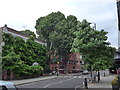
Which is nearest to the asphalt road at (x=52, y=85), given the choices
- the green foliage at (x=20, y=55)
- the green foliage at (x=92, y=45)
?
the green foliage at (x=92, y=45)

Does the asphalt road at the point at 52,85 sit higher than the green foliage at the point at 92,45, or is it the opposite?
the green foliage at the point at 92,45

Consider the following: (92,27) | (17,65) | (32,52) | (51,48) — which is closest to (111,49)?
(92,27)

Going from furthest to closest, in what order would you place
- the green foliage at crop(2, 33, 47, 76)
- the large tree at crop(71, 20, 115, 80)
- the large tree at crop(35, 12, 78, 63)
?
the large tree at crop(35, 12, 78, 63) → the green foliage at crop(2, 33, 47, 76) → the large tree at crop(71, 20, 115, 80)

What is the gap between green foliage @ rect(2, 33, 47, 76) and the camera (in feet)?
95.2

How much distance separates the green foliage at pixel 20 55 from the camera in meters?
29.0

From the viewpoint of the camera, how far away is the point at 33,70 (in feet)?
113

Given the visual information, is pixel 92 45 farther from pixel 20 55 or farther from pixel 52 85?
pixel 20 55

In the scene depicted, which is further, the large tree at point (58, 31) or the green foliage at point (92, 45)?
the large tree at point (58, 31)

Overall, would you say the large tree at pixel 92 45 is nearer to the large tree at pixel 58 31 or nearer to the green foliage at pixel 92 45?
the green foliage at pixel 92 45

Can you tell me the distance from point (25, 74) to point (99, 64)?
646 inches

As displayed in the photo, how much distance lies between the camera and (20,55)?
32.4 metres

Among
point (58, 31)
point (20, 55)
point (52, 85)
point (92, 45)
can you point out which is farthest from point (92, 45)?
point (58, 31)

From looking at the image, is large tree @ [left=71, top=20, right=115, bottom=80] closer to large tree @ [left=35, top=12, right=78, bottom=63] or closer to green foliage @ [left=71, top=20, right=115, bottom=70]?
green foliage @ [left=71, top=20, right=115, bottom=70]

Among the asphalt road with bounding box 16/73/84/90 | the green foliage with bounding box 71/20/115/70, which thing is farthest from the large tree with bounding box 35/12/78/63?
the green foliage with bounding box 71/20/115/70
